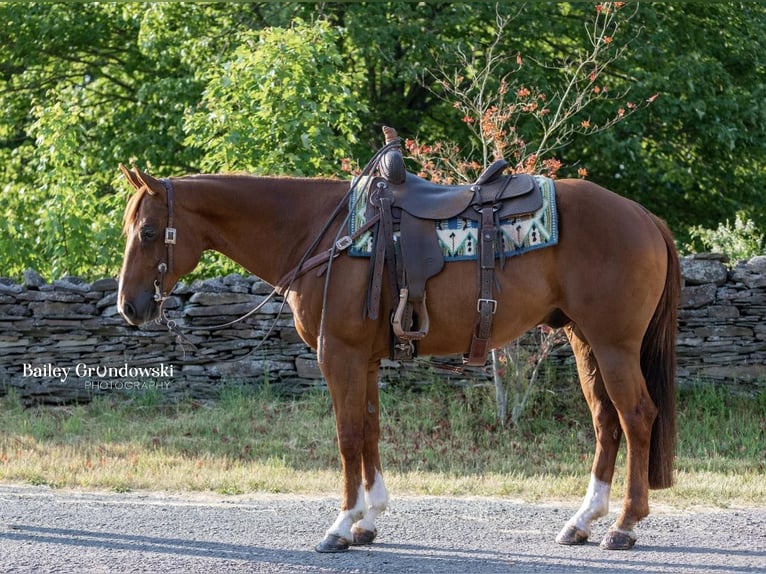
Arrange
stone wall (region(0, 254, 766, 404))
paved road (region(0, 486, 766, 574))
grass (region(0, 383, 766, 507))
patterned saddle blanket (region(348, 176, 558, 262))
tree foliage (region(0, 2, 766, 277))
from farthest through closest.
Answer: tree foliage (region(0, 2, 766, 277)), stone wall (region(0, 254, 766, 404)), grass (region(0, 383, 766, 507)), patterned saddle blanket (region(348, 176, 558, 262)), paved road (region(0, 486, 766, 574))

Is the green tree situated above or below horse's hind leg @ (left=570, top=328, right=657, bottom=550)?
above

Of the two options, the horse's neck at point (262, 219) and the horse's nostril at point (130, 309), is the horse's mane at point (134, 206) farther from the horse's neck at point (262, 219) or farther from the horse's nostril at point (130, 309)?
the horse's nostril at point (130, 309)

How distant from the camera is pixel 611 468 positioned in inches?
216

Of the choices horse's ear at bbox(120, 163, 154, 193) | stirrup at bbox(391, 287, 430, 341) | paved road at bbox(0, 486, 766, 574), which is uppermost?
horse's ear at bbox(120, 163, 154, 193)

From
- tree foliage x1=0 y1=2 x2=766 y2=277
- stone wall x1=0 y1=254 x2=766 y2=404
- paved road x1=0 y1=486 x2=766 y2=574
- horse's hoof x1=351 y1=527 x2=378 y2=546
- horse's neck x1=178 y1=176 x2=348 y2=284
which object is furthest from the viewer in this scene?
tree foliage x1=0 y1=2 x2=766 y2=277

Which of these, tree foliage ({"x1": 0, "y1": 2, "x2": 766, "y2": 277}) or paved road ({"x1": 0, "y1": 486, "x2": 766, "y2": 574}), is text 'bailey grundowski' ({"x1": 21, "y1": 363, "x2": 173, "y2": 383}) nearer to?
tree foliage ({"x1": 0, "y1": 2, "x2": 766, "y2": 277})

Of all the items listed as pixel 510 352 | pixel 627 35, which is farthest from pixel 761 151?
pixel 510 352

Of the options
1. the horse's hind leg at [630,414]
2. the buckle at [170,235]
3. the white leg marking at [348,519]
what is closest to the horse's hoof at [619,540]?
the horse's hind leg at [630,414]

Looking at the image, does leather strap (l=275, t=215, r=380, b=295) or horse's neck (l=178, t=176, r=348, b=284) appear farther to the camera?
horse's neck (l=178, t=176, r=348, b=284)

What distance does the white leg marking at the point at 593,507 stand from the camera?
5.38 m

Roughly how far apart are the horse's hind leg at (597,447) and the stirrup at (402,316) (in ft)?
3.11

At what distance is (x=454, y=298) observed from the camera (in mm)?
5277

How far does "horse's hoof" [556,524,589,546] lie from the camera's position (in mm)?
5348

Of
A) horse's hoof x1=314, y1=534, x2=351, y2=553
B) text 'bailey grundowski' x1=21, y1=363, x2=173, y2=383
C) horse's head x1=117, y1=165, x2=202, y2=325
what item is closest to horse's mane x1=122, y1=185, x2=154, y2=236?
horse's head x1=117, y1=165, x2=202, y2=325
